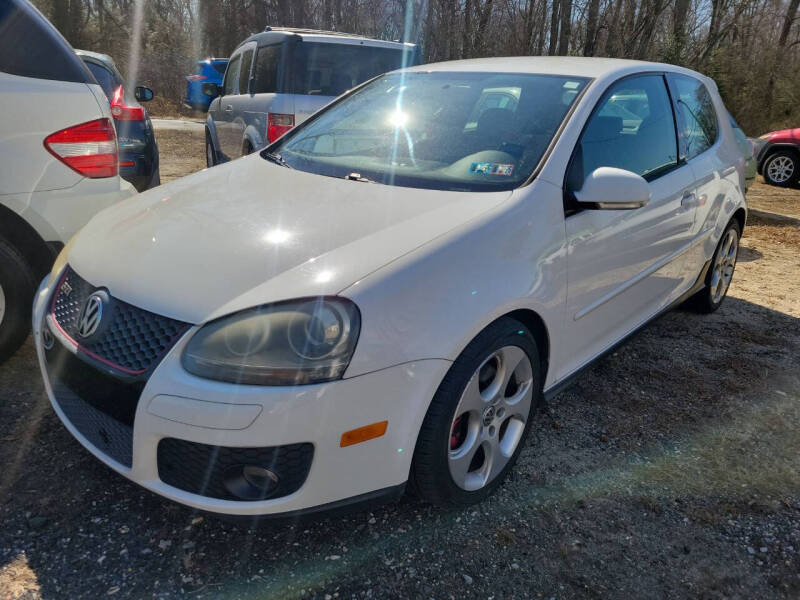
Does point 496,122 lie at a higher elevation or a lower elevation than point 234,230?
higher

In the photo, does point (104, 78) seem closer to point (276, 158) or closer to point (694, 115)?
point (276, 158)

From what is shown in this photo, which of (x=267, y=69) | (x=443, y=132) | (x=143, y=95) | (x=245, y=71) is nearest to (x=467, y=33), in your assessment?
(x=245, y=71)

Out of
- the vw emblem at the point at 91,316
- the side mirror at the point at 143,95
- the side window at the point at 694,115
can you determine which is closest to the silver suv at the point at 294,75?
the side mirror at the point at 143,95

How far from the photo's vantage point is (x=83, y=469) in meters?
2.41

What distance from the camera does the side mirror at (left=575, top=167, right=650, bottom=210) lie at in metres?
2.42

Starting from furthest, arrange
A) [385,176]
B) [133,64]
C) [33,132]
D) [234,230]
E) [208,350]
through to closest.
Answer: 1. [133,64]
2. [33,132]
3. [385,176]
4. [234,230]
5. [208,350]

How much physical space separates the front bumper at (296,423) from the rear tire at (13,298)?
142 centimetres

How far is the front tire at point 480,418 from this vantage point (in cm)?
198

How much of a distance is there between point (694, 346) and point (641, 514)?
192 cm

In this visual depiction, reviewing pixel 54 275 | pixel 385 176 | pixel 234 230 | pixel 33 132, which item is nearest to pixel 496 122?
pixel 385 176

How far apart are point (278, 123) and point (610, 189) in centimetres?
420

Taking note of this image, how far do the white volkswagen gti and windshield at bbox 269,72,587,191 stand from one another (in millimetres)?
12

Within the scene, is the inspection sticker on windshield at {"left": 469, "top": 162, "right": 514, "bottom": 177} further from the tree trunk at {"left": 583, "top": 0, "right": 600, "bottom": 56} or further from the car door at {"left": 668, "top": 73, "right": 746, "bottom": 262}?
the tree trunk at {"left": 583, "top": 0, "right": 600, "bottom": 56}

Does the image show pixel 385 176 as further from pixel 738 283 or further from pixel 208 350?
pixel 738 283
